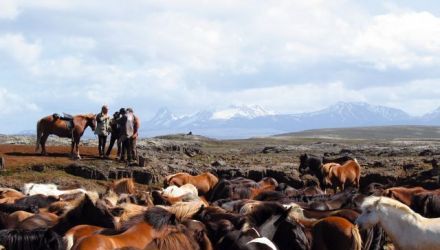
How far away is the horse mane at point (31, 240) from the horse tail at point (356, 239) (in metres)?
4.65

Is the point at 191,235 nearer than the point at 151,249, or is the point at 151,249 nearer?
the point at 151,249

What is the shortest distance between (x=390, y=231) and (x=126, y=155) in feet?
61.7


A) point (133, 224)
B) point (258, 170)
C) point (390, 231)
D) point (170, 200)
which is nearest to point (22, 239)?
point (133, 224)

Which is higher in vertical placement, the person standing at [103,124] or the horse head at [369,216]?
the person standing at [103,124]

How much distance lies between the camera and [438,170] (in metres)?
23.3

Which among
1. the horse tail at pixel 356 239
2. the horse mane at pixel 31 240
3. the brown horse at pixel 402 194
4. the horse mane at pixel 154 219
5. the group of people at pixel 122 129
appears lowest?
the horse tail at pixel 356 239

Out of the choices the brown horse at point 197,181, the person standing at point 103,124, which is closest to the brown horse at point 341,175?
the brown horse at point 197,181

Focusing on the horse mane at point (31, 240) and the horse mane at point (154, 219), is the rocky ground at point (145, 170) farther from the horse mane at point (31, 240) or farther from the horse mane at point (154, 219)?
the horse mane at point (31, 240)

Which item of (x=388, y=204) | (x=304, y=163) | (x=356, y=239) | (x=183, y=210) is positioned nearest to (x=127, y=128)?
(x=304, y=163)

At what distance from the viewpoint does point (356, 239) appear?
10.3 meters

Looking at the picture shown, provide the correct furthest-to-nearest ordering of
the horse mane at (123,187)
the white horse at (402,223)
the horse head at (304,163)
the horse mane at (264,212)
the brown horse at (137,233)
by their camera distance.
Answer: the horse head at (304,163), the horse mane at (123,187), the horse mane at (264,212), the white horse at (402,223), the brown horse at (137,233)

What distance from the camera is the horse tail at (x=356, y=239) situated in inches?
404

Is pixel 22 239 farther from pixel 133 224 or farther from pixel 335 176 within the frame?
pixel 335 176

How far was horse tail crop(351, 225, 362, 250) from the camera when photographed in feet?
33.7
